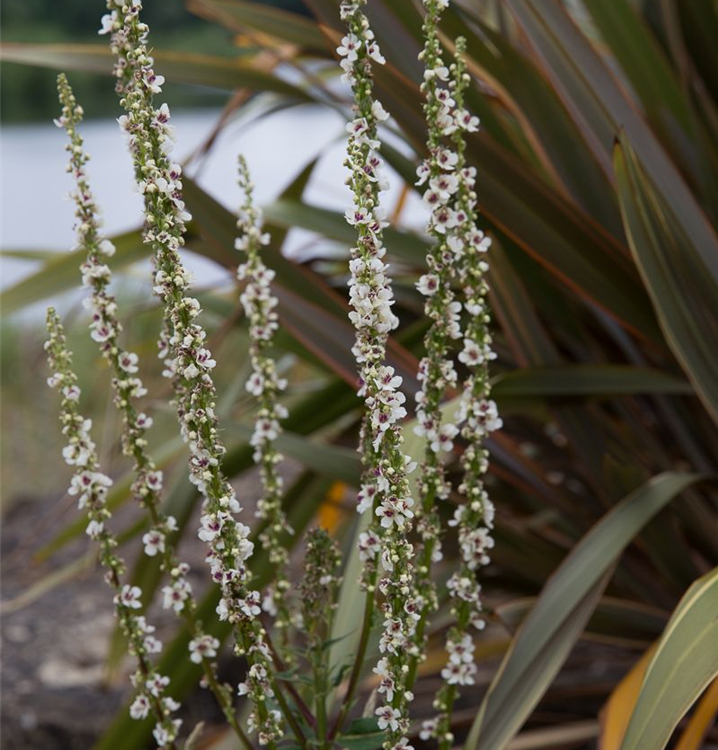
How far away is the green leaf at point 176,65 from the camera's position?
139 cm

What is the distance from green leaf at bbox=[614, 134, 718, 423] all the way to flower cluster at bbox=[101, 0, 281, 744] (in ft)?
1.59

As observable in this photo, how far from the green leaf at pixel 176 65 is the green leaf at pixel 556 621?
72 centimetres

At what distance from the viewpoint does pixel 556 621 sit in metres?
0.99

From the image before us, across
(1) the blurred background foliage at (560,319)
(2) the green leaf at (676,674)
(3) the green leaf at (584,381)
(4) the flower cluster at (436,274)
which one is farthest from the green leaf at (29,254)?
(2) the green leaf at (676,674)

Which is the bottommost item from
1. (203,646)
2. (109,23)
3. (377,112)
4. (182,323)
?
(203,646)

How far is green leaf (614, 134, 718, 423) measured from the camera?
104cm

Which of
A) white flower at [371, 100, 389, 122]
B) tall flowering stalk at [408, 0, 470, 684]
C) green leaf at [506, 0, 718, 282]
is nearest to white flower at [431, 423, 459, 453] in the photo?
tall flowering stalk at [408, 0, 470, 684]

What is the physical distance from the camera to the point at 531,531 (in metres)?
1.39

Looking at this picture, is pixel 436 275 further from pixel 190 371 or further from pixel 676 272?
pixel 676 272

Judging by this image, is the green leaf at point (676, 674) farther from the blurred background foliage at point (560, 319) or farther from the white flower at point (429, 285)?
the white flower at point (429, 285)

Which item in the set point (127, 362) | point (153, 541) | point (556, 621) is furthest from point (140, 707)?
point (556, 621)

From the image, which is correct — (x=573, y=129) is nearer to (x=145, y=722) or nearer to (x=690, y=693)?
(x=690, y=693)

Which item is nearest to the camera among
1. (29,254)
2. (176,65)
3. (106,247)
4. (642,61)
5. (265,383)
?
(106,247)

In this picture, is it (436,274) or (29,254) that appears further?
(29,254)
